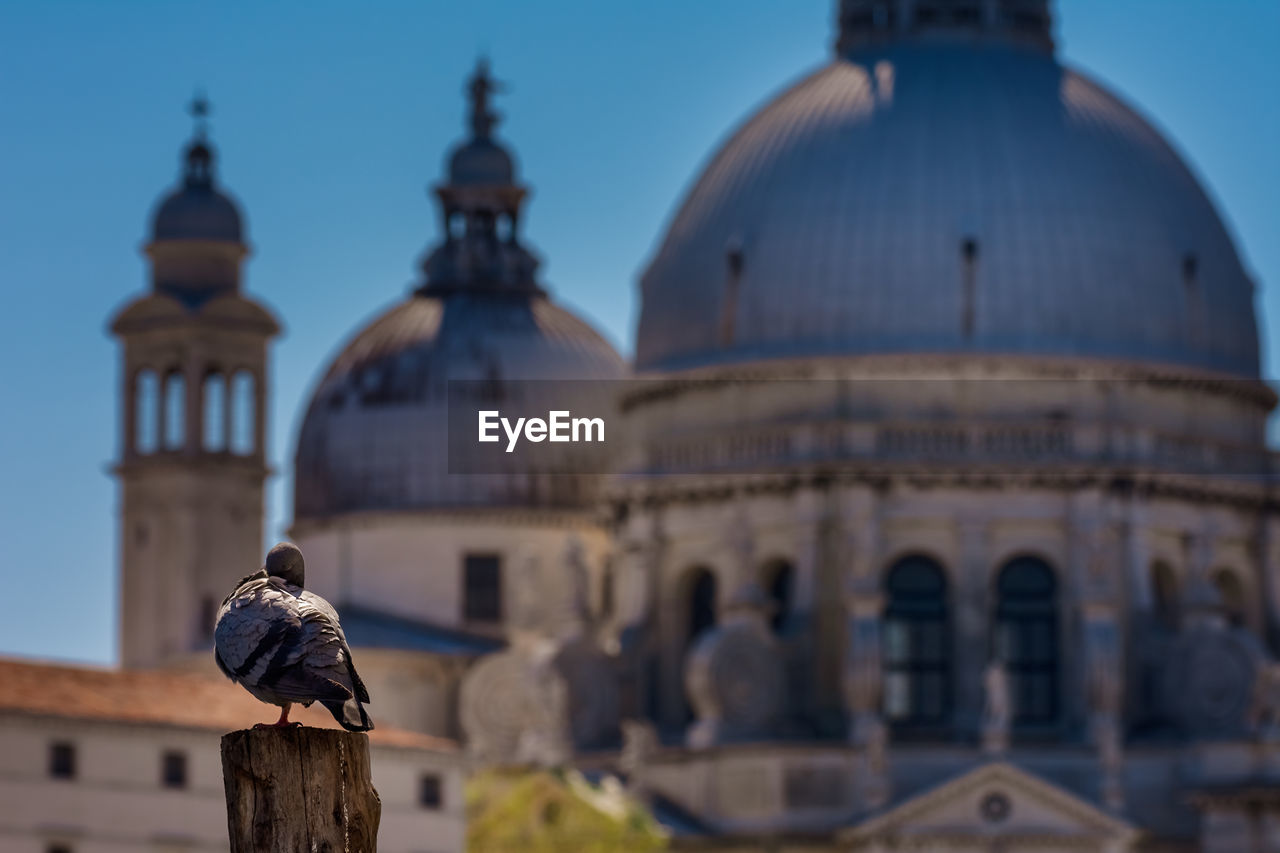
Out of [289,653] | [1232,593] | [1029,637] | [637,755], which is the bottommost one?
[289,653]

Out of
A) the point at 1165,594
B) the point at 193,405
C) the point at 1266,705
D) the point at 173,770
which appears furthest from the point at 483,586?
the point at 173,770

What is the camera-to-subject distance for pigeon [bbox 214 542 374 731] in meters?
21.6

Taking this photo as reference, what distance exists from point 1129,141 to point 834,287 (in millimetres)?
8458

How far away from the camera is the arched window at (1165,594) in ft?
316

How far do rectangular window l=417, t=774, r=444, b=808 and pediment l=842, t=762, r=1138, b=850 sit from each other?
416 inches

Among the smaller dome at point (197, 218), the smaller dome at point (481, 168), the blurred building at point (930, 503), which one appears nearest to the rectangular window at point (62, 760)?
the blurred building at point (930, 503)

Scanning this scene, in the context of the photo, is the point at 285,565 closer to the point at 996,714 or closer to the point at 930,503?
the point at 996,714

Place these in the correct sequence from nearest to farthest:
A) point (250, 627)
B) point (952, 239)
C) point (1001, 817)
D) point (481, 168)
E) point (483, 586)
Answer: point (250, 627)
point (1001, 817)
point (952, 239)
point (483, 586)
point (481, 168)

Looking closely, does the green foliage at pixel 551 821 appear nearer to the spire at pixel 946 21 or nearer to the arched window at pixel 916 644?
the arched window at pixel 916 644

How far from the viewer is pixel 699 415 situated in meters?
96.7

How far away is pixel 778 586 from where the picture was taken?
96.4 meters

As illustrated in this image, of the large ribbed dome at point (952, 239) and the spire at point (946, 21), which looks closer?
the large ribbed dome at point (952, 239)

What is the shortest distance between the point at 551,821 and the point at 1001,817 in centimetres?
1004

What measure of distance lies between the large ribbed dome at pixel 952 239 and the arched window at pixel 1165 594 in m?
5.08
